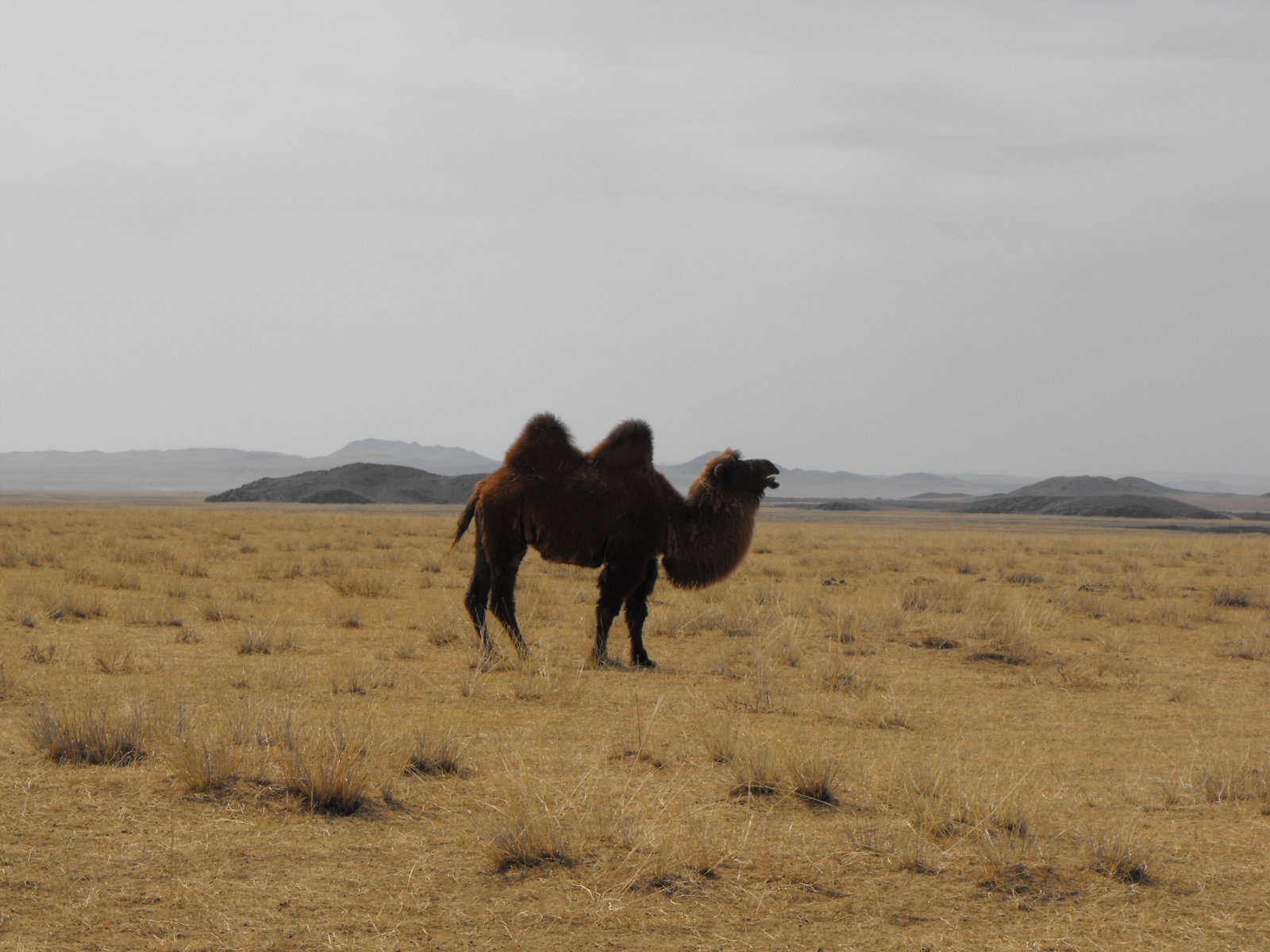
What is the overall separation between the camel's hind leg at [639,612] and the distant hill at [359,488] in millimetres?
85964

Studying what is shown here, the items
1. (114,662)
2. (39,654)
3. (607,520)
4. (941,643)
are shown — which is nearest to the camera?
(114,662)

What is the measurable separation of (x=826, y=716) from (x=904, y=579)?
14.4 m

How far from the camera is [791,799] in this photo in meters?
6.66

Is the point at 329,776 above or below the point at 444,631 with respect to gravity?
above

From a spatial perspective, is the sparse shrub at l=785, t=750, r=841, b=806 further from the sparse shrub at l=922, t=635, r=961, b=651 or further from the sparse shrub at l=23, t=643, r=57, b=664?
the sparse shrub at l=23, t=643, r=57, b=664

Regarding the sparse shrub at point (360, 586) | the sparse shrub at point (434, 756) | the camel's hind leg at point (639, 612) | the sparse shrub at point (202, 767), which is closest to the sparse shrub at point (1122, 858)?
the sparse shrub at point (434, 756)

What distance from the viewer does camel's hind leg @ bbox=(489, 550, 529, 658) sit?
11.1 m

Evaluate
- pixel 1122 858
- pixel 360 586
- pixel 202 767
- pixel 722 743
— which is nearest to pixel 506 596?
pixel 722 743

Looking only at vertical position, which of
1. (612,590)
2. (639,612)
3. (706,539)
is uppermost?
(706,539)

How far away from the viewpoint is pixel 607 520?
10938 mm

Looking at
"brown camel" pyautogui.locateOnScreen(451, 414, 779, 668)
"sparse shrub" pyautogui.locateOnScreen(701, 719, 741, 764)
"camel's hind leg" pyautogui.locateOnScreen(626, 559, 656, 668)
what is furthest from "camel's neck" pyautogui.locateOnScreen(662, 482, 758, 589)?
"sparse shrub" pyautogui.locateOnScreen(701, 719, 741, 764)

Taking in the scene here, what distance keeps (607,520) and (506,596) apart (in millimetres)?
1293

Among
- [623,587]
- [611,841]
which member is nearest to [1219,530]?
[623,587]

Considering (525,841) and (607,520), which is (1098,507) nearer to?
(607,520)
